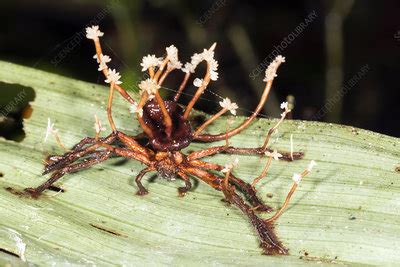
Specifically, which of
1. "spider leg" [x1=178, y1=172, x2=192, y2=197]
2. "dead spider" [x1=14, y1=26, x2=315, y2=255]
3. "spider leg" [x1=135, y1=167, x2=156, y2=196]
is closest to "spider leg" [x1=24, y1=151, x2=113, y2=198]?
"dead spider" [x1=14, y1=26, x2=315, y2=255]

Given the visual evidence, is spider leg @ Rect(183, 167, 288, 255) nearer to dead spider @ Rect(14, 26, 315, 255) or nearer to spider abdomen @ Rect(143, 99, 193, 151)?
dead spider @ Rect(14, 26, 315, 255)

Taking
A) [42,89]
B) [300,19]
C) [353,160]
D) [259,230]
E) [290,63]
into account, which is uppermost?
[300,19]

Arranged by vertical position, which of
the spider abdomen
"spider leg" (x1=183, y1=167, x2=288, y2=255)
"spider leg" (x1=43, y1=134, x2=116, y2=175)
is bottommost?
"spider leg" (x1=183, y1=167, x2=288, y2=255)

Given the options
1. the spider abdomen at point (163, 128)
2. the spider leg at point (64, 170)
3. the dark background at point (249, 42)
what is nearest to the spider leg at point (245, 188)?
the spider abdomen at point (163, 128)

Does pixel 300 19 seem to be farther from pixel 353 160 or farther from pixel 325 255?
pixel 325 255

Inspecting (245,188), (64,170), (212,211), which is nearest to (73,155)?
(64,170)

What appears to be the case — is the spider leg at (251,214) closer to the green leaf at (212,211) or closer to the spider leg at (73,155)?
the green leaf at (212,211)

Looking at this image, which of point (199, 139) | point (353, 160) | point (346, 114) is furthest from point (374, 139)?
point (346, 114)
